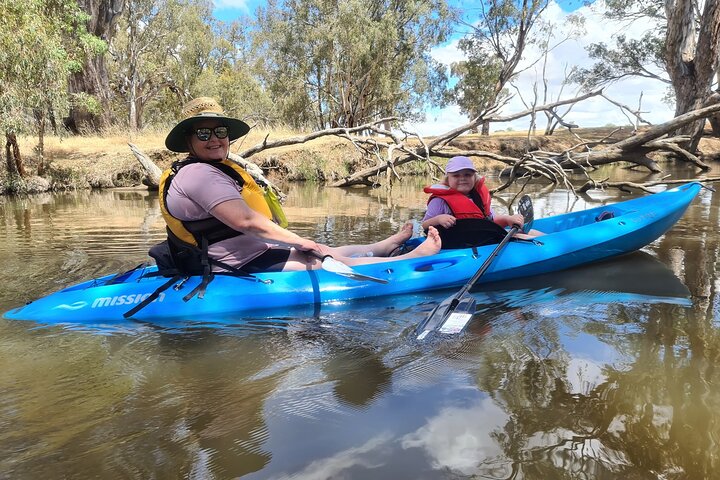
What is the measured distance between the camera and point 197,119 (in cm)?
288

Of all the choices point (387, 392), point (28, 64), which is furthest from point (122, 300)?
point (28, 64)

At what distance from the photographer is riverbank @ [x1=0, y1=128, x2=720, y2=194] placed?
12758 mm

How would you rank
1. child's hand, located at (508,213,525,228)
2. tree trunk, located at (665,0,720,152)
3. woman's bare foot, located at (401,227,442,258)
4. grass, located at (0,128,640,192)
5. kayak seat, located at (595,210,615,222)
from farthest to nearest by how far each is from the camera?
tree trunk, located at (665,0,720,152)
grass, located at (0,128,640,192)
kayak seat, located at (595,210,615,222)
child's hand, located at (508,213,525,228)
woman's bare foot, located at (401,227,442,258)

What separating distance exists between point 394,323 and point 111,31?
17.4 m

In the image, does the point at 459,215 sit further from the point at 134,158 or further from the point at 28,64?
the point at 134,158

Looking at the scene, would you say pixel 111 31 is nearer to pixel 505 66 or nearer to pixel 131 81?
pixel 131 81

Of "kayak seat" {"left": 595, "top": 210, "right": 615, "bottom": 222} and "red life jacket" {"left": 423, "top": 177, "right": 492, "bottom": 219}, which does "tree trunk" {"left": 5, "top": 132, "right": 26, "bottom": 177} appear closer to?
"red life jacket" {"left": 423, "top": 177, "right": 492, "bottom": 219}

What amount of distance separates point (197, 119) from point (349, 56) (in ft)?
61.8

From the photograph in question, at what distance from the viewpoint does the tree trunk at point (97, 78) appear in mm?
15664

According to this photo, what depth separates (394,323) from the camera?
3.11m

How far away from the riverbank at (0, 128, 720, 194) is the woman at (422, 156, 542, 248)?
8000 millimetres

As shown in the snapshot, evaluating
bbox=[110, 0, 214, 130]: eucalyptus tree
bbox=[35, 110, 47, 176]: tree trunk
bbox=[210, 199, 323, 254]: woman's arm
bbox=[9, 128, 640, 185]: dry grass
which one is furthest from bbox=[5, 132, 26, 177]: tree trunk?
bbox=[210, 199, 323, 254]: woman's arm

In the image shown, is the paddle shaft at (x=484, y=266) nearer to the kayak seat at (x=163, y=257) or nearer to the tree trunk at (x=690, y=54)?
the kayak seat at (x=163, y=257)

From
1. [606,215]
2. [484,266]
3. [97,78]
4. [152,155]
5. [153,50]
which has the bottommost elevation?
[484,266]
